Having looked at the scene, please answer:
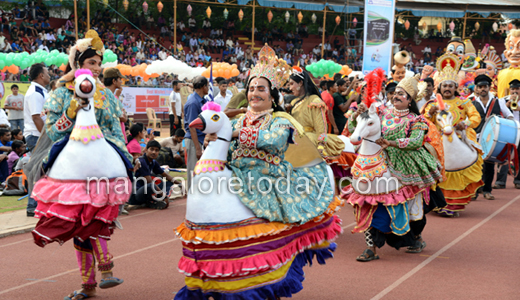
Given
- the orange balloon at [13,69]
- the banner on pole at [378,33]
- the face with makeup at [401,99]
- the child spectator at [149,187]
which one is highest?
the banner on pole at [378,33]

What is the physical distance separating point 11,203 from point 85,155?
4925mm

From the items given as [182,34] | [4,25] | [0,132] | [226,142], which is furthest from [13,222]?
[182,34]

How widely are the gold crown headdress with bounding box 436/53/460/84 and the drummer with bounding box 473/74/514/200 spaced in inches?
94.5

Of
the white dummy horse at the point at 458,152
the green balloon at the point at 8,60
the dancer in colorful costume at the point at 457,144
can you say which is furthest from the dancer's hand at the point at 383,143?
the green balloon at the point at 8,60

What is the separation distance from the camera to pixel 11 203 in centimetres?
825

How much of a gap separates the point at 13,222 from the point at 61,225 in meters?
3.37

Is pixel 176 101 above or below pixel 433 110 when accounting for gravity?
below

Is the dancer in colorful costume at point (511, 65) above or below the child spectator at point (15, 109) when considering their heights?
above

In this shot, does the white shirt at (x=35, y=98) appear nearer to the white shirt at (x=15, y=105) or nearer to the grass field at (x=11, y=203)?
the grass field at (x=11, y=203)

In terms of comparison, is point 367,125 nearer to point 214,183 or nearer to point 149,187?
point 214,183

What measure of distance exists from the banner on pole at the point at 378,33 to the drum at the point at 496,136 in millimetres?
14575

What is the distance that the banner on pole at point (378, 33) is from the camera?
23.8 meters

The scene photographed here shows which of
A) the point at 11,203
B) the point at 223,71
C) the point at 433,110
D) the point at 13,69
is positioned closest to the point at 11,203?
the point at 11,203

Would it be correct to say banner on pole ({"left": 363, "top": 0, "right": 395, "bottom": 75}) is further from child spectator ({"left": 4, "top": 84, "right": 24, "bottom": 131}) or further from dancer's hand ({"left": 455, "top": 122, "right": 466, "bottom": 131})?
dancer's hand ({"left": 455, "top": 122, "right": 466, "bottom": 131})
